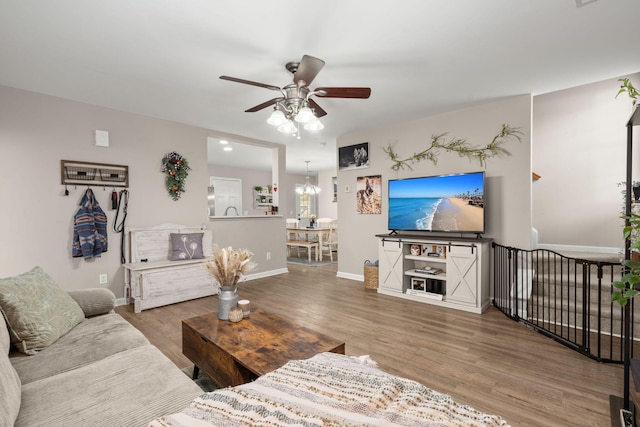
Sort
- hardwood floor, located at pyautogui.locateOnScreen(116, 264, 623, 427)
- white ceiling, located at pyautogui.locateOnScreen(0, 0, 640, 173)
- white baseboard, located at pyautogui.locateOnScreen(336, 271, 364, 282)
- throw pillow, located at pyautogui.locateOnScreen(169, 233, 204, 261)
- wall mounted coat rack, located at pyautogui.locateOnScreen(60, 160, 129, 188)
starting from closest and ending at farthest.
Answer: hardwood floor, located at pyautogui.locateOnScreen(116, 264, 623, 427) < white ceiling, located at pyautogui.locateOnScreen(0, 0, 640, 173) < wall mounted coat rack, located at pyautogui.locateOnScreen(60, 160, 129, 188) < throw pillow, located at pyautogui.locateOnScreen(169, 233, 204, 261) < white baseboard, located at pyautogui.locateOnScreen(336, 271, 364, 282)

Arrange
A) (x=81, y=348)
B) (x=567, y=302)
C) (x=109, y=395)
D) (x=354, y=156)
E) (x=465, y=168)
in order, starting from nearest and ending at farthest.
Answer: (x=109, y=395) → (x=81, y=348) → (x=567, y=302) → (x=465, y=168) → (x=354, y=156)

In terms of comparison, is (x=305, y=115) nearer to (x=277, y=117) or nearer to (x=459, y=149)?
(x=277, y=117)

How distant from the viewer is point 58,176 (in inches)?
137

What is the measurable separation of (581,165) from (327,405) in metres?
5.60

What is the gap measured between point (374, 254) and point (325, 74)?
119 inches

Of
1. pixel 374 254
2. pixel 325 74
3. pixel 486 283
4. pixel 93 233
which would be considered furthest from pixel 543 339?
pixel 93 233

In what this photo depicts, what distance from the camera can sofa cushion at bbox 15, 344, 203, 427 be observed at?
110cm

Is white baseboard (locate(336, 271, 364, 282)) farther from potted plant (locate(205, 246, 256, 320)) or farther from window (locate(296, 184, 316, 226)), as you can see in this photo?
window (locate(296, 184, 316, 226))

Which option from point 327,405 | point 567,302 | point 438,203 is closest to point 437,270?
point 438,203

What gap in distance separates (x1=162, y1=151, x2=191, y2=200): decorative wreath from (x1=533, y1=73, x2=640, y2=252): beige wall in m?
5.67

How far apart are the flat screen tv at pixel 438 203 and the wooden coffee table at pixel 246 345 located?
2.71 m

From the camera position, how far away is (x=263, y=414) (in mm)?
916

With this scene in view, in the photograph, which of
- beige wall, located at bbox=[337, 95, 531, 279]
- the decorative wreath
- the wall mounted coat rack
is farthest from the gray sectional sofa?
beige wall, located at bbox=[337, 95, 531, 279]

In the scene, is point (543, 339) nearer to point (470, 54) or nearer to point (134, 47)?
point (470, 54)
